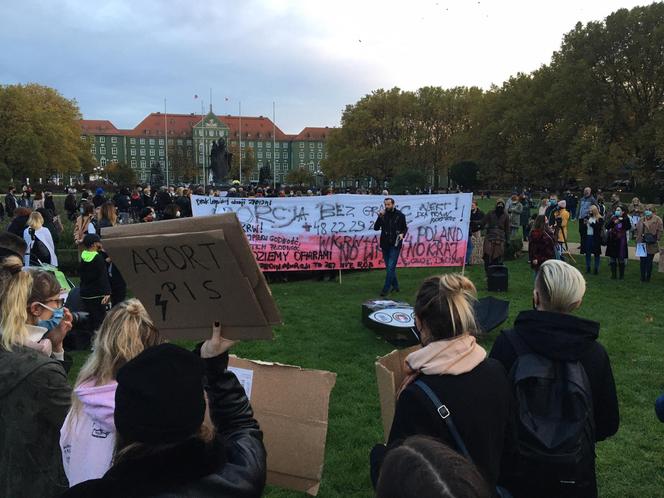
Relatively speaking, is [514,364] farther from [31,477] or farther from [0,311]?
[0,311]

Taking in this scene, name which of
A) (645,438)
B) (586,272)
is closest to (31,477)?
(645,438)

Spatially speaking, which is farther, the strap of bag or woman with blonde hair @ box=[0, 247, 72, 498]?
woman with blonde hair @ box=[0, 247, 72, 498]

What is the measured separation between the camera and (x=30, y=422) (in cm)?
230

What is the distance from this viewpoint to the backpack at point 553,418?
2.36 metres

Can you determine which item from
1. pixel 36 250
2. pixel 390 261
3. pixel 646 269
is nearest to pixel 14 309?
pixel 36 250

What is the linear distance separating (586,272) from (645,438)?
9367mm

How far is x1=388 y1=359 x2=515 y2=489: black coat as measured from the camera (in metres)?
2.04

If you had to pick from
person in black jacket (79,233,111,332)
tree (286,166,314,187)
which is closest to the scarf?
person in black jacket (79,233,111,332)

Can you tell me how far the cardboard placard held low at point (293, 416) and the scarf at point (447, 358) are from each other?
1492mm

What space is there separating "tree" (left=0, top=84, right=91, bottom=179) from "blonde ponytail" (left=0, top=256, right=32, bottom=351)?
61.3 metres

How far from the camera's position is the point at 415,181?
182ft

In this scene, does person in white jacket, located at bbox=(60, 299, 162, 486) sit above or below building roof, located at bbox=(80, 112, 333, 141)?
below

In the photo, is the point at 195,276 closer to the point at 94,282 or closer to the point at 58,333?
the point at 58,333

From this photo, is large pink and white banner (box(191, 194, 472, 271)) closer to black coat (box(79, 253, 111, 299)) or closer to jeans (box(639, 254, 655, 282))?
jeans (box(639, 254, 655, 282))
